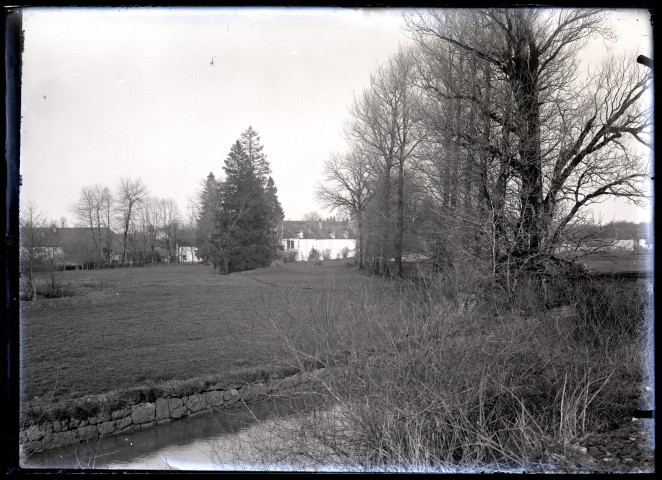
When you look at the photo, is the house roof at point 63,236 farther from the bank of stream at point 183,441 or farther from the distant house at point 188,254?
the distant house at point 188,254

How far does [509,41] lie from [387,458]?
7.03m

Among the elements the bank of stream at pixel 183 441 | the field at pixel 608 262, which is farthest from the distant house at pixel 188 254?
the field at pixel 608 262

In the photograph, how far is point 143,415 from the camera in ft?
33.5

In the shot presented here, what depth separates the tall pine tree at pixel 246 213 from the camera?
357 inches

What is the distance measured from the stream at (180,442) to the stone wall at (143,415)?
7.1 inches

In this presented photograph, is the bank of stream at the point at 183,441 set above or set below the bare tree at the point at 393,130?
below

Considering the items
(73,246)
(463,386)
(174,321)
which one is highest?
(73,246)

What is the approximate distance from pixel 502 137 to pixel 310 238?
180 inches

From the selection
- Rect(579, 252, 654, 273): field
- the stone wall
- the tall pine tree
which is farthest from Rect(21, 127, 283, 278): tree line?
Rect(579, 252, 654, 273): field

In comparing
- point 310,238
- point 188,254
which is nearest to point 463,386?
point 310,238

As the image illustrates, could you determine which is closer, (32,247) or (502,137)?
(32,247)

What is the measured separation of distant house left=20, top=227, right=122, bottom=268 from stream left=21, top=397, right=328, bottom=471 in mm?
3006

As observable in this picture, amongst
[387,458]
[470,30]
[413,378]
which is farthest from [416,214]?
[387,458]

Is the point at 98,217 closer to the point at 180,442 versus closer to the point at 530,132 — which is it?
the point at 180,442
